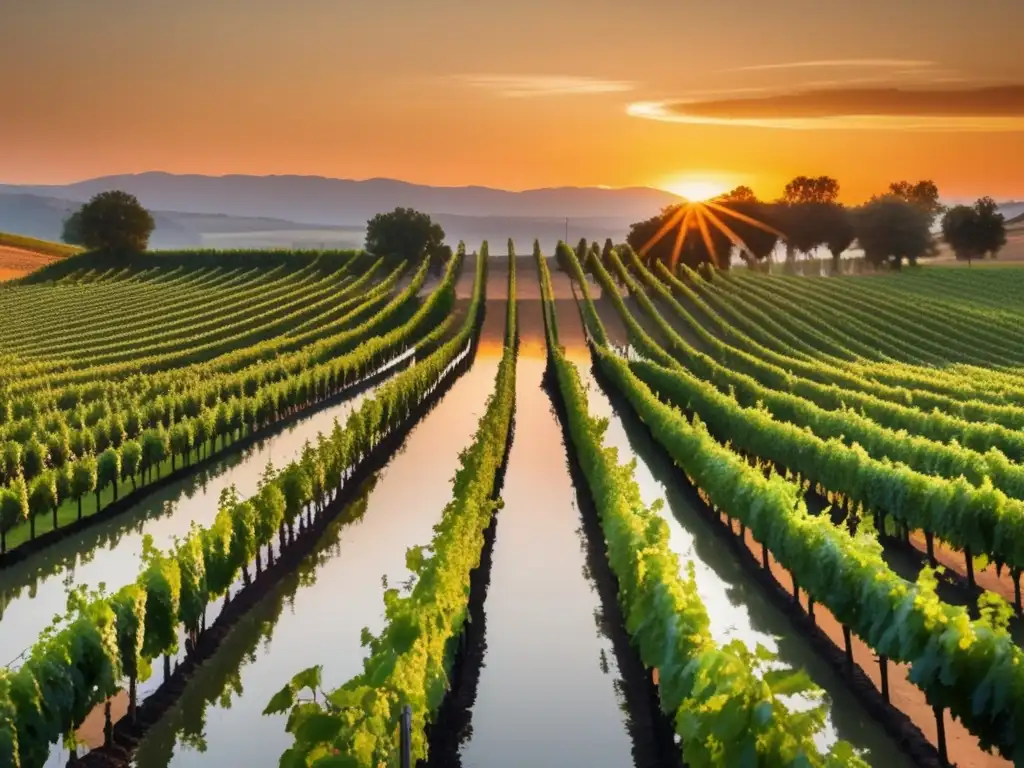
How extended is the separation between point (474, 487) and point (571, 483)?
12509 millimetres

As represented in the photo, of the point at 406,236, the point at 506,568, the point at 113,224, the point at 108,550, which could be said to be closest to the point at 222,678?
the point at 506,568

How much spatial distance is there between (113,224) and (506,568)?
132298 millimetres

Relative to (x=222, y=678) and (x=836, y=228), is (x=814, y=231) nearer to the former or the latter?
(x=836, y=228)

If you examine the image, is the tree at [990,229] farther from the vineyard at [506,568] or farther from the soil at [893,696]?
the soil at [893,696]

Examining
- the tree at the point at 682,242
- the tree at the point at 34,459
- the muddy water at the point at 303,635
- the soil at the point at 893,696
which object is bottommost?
the muddy water at the point at 303,635

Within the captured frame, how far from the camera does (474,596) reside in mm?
29406

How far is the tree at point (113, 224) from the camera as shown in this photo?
153 metres

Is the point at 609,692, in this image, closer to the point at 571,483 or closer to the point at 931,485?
the point at 931,485

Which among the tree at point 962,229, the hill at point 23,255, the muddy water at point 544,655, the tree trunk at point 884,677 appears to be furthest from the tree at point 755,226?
the tree trunk at point 884,677

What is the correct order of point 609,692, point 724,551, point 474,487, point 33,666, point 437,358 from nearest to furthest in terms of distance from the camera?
point 33,666 < point 609,692 < point 474,487 < point 724,551 < point 437,358

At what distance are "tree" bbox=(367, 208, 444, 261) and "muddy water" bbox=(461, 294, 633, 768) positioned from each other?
340 feet

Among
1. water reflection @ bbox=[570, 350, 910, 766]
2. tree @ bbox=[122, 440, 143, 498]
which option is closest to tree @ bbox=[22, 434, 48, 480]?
tree @ bbox=[122, 440, 143, 498]

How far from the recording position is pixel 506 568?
3291 cm

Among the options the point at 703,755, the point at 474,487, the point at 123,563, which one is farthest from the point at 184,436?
the point at 703,755
